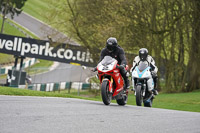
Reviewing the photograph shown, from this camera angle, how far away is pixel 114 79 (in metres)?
12.4

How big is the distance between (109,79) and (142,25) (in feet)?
68.8

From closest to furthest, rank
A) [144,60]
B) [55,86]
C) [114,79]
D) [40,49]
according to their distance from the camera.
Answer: [114,79] < [144,60] < [55,86] < [40,49]

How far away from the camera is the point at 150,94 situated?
52.3 ft

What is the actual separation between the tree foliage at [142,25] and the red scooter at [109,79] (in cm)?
1868

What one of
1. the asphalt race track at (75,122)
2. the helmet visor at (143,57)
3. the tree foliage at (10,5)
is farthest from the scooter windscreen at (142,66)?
the tree foliage at (10,5)

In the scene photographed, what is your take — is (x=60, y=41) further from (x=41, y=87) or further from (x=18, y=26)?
(x=18, y=26)

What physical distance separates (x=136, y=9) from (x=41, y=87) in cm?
897

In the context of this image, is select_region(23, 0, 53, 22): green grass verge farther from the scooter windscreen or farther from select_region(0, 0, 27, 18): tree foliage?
the scooter windscreen

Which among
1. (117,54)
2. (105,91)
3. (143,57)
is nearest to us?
(105,91)

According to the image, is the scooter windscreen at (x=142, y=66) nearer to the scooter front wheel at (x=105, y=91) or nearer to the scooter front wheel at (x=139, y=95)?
the scooter front wheel at (x=139, y=95)

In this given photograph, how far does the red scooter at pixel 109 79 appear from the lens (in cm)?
1176

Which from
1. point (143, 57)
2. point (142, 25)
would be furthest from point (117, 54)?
point (142, 25)

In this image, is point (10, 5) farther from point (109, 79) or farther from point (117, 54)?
point (109, 79)

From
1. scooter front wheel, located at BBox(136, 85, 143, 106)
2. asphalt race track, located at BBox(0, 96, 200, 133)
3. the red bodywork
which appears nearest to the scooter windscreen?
scooter front wheel, located at BBox(136, 85, 143, 106)
